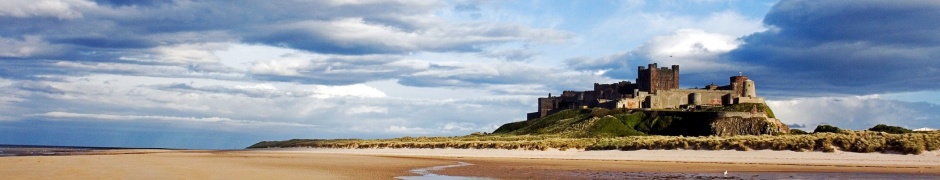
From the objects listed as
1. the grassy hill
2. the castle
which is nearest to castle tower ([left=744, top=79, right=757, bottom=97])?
the castle

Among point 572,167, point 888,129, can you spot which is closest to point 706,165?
point 572,167

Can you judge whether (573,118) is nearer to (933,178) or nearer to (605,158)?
(605,158)

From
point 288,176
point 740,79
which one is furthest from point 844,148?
point 740,79

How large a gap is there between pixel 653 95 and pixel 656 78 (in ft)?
41.7

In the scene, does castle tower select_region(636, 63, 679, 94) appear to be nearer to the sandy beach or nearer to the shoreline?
the shoreline

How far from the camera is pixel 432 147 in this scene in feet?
184

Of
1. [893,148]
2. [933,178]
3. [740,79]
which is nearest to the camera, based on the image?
[933,178]

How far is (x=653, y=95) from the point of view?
98188mm

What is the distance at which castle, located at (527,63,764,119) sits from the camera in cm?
9731

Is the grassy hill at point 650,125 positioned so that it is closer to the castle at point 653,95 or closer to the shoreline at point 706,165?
the castle at point 653,95

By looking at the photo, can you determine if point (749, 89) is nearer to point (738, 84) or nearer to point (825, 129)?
point (738, 84)

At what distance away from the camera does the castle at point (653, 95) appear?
97.3m

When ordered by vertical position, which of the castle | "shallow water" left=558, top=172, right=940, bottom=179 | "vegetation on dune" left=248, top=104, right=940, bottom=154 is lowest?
"shallow water" left=558, top=172, right=940, bottom=179

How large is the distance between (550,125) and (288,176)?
207 ft
